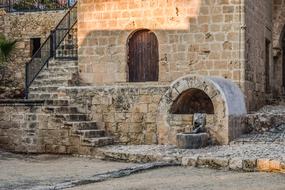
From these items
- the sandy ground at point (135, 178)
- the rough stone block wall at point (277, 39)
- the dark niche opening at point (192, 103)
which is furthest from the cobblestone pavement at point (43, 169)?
the rough stone block wall at point (277, 39)

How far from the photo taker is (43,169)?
10711mm

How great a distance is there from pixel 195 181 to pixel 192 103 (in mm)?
4876

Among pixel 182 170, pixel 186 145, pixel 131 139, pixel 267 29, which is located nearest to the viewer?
pixel 182 170

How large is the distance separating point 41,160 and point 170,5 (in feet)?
17.7

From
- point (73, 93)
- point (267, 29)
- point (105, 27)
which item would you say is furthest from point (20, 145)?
point (267, 29)

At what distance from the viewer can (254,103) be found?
1545 cm

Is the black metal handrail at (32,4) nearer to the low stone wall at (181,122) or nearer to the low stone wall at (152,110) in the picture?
the low stone wall at (152,110)

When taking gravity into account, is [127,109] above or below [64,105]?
below

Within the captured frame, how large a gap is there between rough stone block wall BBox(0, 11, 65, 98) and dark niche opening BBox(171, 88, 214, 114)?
360 inches

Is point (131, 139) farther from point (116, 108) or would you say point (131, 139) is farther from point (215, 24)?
point (215, 24)

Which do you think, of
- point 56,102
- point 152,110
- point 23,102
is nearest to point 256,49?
point 152,110

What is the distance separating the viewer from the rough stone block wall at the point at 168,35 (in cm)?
1398

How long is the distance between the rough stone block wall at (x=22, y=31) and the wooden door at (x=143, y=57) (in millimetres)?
6751

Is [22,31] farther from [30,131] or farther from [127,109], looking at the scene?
[127,109]
